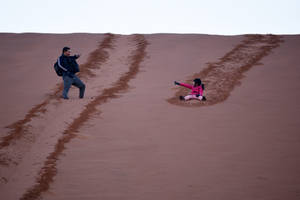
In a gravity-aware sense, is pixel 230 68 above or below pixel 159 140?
above

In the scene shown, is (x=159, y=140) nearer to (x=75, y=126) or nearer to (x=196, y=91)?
(x=75, y=126)

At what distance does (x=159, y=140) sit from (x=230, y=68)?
662 centimetres

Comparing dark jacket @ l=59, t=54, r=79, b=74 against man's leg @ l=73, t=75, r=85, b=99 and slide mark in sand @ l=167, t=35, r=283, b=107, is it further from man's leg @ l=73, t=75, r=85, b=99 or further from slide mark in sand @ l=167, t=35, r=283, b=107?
slide mark in sand @ l=167, t=35, r=283, b=107

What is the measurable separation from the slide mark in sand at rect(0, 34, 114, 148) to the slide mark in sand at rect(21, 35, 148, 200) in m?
0.84

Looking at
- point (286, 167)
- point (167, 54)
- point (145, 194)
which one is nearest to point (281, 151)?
point (286, 167)

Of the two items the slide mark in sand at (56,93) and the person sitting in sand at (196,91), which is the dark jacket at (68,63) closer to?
the slide mark in sand at (56,93)

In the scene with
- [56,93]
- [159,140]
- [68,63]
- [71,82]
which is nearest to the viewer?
[159,140]

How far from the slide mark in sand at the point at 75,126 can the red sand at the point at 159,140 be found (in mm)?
82

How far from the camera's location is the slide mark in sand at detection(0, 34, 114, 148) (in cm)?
781

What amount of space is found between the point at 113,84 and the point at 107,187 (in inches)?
255

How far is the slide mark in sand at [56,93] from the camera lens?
307 inches

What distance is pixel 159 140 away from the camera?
758cm

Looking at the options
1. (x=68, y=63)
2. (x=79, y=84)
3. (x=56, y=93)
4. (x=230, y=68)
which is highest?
(x=230, y=68)

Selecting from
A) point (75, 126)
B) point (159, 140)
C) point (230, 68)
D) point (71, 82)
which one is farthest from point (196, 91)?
point (230, 68)
